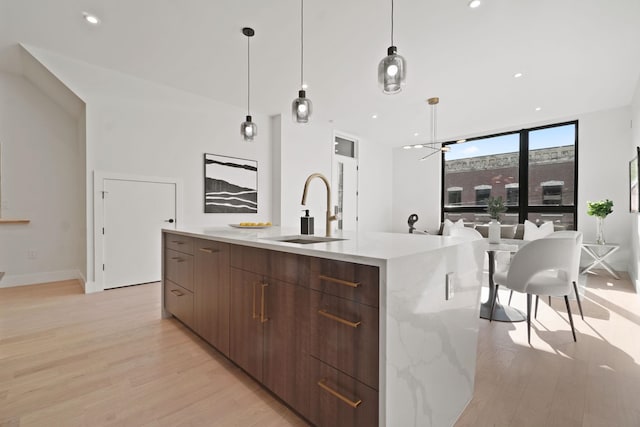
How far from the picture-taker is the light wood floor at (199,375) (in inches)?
56.0

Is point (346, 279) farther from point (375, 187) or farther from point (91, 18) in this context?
point (375, 187)

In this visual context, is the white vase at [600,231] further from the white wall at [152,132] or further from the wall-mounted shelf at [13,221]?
the wall-mounted shelf at [13,221]

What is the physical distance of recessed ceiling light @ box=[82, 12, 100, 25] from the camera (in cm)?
252

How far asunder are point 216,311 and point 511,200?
6.49 meters

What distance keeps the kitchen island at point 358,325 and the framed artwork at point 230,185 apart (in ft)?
10.1

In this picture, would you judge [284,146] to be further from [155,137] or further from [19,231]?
[19,231]

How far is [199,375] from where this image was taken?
1.77 metres

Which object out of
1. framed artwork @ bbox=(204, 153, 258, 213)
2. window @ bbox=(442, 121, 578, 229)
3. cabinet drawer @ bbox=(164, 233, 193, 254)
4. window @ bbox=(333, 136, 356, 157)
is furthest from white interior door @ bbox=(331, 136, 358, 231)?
cabinet drawer @ bbox=(164, 233, 193, 254)

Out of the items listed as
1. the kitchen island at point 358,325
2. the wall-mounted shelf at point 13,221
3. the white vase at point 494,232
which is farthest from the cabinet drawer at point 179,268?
the white vase at point 494,232

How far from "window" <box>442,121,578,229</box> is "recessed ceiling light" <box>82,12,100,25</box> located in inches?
268

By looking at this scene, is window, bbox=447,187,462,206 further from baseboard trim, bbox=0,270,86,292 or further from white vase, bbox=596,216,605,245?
baseboard trim, bbox=0,270,86,292

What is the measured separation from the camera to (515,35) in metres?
2.79

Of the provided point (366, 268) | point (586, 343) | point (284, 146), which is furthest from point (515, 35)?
point (284, 146)

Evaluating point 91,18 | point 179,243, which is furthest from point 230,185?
point 91,18
